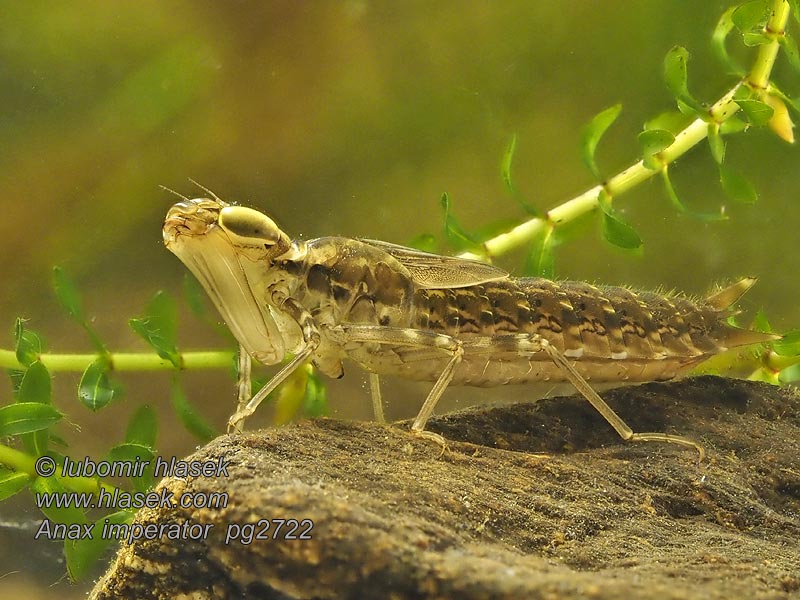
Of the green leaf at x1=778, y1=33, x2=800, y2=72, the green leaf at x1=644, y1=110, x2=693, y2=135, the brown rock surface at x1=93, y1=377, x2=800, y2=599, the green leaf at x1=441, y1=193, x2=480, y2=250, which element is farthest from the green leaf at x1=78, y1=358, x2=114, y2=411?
the green leaf at x1=778, y1=33, x2=800, y2=72

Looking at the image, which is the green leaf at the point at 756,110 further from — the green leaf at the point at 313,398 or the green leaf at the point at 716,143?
the green leaf at the point at 313,398

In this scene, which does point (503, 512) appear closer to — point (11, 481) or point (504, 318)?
point (504, 318)

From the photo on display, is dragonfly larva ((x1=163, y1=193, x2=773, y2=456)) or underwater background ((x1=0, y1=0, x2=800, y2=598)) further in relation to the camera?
underwater background ((x1=0, y1=0, x2=800, y2=598))

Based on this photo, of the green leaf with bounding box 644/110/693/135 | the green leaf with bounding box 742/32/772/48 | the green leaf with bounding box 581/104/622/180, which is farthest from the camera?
the green leaf with bounding box 644/110/693/135

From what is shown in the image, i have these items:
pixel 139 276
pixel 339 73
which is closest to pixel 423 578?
pixel 139 276

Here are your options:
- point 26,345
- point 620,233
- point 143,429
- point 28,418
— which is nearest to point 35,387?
point 28,418

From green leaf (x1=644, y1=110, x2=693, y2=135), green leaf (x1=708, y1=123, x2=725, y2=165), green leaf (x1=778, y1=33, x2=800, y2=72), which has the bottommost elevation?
green leaf (x1=708, y1=123, x2=725, y2=165)

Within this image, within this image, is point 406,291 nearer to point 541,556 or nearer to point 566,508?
point 566,508

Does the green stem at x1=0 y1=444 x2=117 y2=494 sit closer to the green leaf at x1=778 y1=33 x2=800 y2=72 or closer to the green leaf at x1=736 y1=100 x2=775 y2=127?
the green leaf at x1=736 y1=100 x2=775 y2=127
